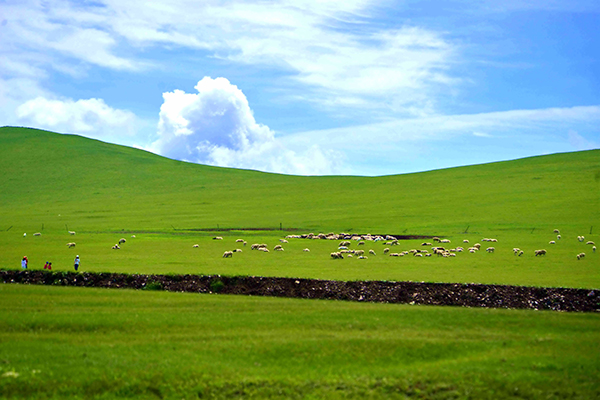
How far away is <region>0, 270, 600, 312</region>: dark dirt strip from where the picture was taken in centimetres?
2355

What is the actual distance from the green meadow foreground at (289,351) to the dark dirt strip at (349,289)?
2.03 meters

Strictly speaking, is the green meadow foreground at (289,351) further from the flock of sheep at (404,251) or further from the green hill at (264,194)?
the green hill at (264,194)

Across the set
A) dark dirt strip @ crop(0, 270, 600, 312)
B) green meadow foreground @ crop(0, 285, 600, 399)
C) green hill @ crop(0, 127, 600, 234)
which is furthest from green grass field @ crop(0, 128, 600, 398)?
dark dirt strip @ crop(0, 270, 600, 312)

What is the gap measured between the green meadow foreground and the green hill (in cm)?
4796

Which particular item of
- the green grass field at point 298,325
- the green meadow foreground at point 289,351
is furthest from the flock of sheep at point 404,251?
the green meadow foreground at point 289,351

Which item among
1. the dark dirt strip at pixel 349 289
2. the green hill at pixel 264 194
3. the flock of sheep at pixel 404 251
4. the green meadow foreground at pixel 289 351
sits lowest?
the green meadow foreground at pixel 289 351

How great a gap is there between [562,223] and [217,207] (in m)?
56.3

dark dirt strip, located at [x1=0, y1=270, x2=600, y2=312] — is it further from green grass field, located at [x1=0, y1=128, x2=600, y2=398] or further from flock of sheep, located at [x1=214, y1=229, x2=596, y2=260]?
flock of sheep, located at [x1=214, y1=229, x2=596, y2=260]

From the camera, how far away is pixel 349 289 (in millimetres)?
25469

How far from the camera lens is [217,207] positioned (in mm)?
100875

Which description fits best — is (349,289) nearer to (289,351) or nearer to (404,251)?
(289,351)

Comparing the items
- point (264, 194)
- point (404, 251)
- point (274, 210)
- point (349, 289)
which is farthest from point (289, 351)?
point (264, 194)

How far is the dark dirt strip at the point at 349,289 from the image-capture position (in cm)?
2355

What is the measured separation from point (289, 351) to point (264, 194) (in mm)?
101014
